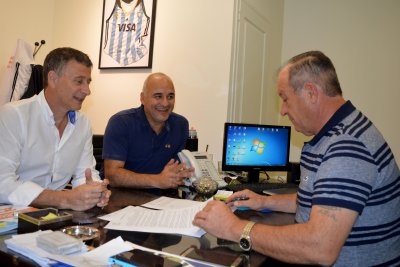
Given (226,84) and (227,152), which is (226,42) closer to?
(226,84)

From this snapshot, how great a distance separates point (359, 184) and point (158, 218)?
64 cm

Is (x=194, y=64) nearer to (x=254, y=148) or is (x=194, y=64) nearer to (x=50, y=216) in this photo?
(x=254, y=148)

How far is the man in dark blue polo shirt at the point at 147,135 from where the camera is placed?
6.64 ft

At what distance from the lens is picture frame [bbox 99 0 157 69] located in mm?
2965

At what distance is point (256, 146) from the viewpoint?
7.49ft

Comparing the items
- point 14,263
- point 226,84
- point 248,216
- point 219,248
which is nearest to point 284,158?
point 226,84

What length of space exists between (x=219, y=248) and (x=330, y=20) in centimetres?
302

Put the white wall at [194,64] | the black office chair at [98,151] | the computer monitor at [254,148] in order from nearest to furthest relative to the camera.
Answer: the computer monitor at [254,148]
the black office chair at [98,151]
the white wall at [194,64]

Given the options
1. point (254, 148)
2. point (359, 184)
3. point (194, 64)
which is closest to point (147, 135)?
point (254, 148)

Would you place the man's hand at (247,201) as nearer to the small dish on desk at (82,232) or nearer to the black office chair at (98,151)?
the small dish on desk at (82,232)

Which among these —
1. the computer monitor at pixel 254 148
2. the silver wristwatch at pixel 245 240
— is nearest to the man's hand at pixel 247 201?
the silver wristwatch at pixel 245 240

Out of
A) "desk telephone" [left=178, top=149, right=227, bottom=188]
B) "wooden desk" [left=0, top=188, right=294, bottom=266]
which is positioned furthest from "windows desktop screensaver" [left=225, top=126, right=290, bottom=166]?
"wooden desk" [left=0, top=188, right=294, bottom=266]

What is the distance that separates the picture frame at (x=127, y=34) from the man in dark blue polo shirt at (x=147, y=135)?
846 millimetres

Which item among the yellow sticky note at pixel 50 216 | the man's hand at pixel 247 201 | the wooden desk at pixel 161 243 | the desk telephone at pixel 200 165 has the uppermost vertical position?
the desk telephone at pixel 200 165
